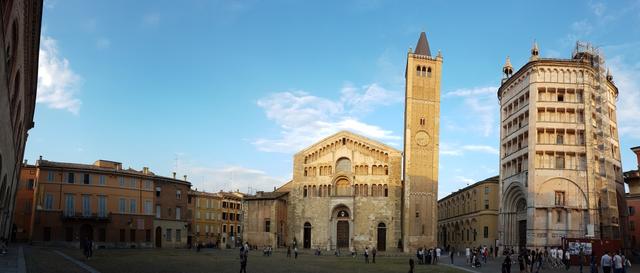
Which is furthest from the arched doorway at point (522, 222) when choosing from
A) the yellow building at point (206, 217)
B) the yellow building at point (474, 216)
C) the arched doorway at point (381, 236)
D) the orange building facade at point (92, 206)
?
the yellow building at point (206, 217)

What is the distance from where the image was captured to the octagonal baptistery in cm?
6781

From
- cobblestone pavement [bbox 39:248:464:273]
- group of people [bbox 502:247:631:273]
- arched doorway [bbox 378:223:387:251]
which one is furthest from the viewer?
arched doorway [bbox 378:223:387:251]

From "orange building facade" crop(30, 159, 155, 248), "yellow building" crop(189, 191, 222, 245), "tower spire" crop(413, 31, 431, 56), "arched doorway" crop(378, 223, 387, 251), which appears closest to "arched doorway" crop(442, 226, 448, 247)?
"arched doorway" crop(378, 223, 387, 251)

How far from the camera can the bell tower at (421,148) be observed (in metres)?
65.9

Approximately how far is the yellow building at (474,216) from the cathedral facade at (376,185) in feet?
22.8

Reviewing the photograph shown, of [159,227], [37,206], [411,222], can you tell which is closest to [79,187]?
[37,206]

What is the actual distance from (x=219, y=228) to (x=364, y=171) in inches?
1736

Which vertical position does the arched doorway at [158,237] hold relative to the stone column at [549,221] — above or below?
below

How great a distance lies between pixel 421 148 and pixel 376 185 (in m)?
6.68

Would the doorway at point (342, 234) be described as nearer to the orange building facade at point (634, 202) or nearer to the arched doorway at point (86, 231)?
the arched doorway at point (86, 231)

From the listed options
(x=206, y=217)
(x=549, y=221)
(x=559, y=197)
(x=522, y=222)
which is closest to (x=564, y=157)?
(x=559, y=197)

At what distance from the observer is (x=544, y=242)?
1937 inches

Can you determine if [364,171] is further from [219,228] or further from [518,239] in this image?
[219,228]

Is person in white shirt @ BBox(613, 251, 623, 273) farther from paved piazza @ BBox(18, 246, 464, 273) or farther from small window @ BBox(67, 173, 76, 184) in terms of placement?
small window @ BBox(67, 173, 76, 184)
